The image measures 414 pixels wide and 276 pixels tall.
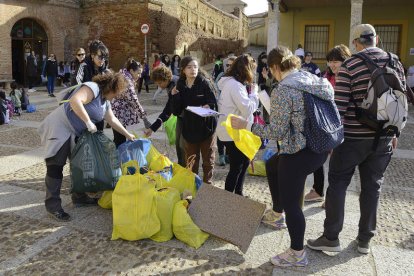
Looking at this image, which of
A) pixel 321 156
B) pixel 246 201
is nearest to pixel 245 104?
pixel 246 201

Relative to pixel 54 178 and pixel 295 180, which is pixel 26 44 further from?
pixel 295 180

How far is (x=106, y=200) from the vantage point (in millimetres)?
4355

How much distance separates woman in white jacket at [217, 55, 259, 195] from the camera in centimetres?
418

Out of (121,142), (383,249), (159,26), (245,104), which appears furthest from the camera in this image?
(159,26)

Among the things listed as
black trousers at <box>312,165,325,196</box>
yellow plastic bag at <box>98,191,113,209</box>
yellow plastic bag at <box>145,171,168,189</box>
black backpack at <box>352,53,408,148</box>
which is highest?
black backpack at <box>352,53,408,148</box>

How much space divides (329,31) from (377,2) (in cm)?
204

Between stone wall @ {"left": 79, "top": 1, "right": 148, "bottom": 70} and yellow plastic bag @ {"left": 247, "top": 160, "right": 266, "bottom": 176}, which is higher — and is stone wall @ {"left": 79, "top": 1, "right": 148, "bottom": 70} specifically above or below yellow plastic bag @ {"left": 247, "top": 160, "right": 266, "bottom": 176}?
above

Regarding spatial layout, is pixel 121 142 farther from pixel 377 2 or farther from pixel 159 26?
pixel 159 26

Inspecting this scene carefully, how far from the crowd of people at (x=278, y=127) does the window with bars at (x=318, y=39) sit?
1352cm

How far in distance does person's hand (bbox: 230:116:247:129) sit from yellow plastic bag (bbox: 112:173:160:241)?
0.91m

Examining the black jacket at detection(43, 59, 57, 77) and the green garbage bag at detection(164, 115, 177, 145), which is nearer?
the green garbage bag at detection(164, 115, 177, 145)

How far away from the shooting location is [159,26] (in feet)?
70.3

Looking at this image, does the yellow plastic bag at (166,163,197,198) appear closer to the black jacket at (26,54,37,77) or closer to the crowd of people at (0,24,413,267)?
the crowd of people at (0,24,413,267)

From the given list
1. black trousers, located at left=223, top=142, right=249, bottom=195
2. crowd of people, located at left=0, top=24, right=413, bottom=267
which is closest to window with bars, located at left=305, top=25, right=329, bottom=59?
crowd of people, located at left=0, top=24, right=413, bottom=267
